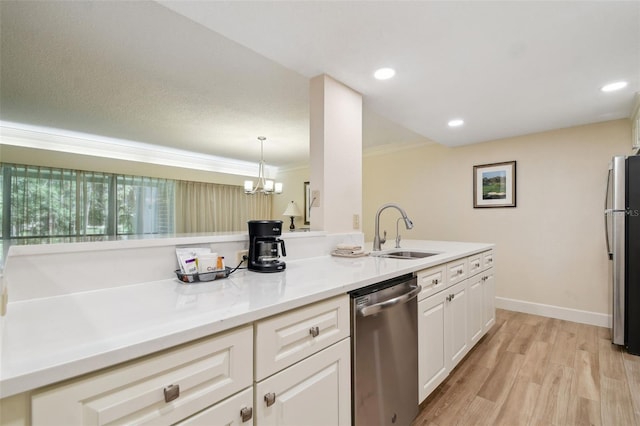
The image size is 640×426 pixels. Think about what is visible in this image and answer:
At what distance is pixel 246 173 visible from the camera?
6340mm

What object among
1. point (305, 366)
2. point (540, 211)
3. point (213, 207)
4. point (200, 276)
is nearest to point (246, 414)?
point (305, 366)

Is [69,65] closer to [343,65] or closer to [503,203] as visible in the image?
[343,65]

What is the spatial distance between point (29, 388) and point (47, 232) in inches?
196

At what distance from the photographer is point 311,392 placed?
100cm

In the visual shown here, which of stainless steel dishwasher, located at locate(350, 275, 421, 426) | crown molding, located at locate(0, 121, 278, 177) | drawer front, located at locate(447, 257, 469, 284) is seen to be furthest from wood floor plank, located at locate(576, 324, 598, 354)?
crown molding, located at locate(0, 121, 278, 177)

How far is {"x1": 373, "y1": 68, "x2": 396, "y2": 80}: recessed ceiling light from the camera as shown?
77.8 inches

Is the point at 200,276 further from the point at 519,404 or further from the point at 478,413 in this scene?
the point at 519,404

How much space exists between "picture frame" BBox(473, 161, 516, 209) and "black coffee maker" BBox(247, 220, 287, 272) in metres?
3.21

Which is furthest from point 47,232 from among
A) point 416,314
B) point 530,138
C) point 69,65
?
point 530,138

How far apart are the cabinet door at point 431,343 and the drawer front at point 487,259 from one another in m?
0.90

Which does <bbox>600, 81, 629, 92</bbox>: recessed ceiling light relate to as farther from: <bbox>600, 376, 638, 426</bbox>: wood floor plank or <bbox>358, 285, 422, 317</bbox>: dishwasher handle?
<bbox>358, 285, 422, 317</bbox>: dishwasher handle

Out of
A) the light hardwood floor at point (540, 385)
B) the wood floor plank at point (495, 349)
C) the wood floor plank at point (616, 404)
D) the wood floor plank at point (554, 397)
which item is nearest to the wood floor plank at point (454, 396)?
the light hardwood floor at point (540, 385)

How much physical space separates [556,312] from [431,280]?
2563 millimetres

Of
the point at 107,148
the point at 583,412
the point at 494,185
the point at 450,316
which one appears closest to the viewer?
the point at 583,412
